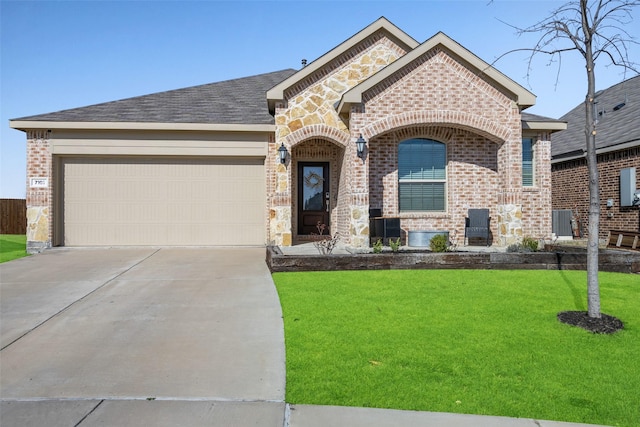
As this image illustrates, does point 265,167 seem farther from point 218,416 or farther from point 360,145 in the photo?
point 218,416

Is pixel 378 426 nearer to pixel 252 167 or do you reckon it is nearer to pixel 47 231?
pixel 252 167

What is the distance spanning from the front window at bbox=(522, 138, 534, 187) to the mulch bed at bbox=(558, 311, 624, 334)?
8344 millimetres

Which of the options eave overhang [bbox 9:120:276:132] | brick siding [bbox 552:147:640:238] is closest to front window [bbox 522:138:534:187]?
brick siding [bbox 552:147:640:238]

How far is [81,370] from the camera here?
4188mm

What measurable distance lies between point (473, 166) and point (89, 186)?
11.1m

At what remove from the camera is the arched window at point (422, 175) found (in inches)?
505

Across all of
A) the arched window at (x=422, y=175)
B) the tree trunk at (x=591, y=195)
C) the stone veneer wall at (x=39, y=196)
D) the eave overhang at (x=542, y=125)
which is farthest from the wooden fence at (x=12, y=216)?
the tree trunk at (x=591, y=195)

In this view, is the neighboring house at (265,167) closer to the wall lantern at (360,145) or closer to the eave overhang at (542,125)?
the eave overhang at (542,125)

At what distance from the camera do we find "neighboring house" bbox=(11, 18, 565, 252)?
12.4 m

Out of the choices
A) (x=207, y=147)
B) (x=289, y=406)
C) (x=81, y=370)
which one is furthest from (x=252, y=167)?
(x=289, y=406)

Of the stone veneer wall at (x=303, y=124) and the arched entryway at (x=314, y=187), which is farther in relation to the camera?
the arched entryway at (x=314, y=187)

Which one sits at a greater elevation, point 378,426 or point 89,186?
point 89,186

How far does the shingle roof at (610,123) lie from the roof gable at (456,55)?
14.9ft

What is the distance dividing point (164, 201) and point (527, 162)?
35.4 feet
